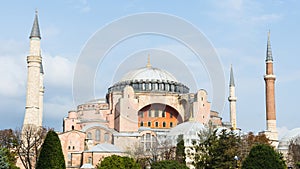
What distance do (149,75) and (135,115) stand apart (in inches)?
240

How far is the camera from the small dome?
4412 centimetres

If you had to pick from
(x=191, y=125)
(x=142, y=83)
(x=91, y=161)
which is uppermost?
(x=142, y=83)

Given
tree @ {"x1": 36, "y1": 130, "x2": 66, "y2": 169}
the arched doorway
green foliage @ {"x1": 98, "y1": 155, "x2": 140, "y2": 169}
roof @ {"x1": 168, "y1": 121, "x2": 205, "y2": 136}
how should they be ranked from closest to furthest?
tree @ {"x1": 36, "y1": 130, "x2": 66, "y2": 169}
green foliage @ {"x1": 98, "y1": 155, "x2": 140, "y2": 169}
roof @ {"x1": 168, "y1": 121, "x2": 205, "y2": 136}
the arched doorway

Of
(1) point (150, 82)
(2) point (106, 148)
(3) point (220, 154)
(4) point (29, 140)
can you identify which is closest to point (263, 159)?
(3) point (220, 154)

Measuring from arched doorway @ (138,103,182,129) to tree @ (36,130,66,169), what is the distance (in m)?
22.8

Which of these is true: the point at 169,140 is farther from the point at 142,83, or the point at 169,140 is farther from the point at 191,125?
the point at 142,83

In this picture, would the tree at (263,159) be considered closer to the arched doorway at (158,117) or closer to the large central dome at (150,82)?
the arched doorway at (158,117)

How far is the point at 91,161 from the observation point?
3400cm

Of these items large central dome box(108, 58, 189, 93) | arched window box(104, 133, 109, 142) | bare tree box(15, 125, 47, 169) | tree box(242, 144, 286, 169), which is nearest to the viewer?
tree box(242, 144, 286, 169)

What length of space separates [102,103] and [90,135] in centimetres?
477

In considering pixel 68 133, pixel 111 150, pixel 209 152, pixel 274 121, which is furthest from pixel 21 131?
pixel 274 121

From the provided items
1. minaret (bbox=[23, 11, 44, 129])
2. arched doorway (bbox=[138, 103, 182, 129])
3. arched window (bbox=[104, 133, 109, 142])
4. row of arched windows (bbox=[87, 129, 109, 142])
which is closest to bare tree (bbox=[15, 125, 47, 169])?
minaret (bbox=[23, 11, 44, 129])

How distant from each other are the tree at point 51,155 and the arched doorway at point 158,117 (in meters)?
22.8

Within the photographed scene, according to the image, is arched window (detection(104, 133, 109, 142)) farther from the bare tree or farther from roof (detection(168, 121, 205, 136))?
the bare tree
